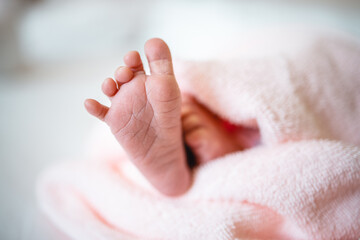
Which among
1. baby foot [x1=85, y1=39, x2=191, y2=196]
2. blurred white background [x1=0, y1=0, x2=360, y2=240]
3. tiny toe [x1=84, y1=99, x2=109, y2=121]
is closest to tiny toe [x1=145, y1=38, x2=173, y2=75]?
baby foot [x1=85, y1=39, x2=191, y2=196]

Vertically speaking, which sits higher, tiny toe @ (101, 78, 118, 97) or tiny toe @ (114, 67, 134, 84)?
tiny toe @ (114, 67, 134, 84)

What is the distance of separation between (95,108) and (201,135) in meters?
0.25

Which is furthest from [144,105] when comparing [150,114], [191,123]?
[191,123]

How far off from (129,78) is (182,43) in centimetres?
68

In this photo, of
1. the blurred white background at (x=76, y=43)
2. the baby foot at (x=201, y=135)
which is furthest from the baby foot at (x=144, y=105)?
the blurred white background at (x=76, y=43)

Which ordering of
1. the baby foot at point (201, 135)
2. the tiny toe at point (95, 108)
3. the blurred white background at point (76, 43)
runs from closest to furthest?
the tiny toe at point (95, 108) → the baby foot at point (201, 135) → the blurred white background at point (76, 43)

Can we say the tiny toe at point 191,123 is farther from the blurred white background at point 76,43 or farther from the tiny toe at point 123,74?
the blurred white background at point 76,43

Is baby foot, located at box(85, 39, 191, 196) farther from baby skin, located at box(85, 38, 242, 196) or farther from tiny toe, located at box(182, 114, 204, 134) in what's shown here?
tiny toe, located at box(182, 114, 204, 134)

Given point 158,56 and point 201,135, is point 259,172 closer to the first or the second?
point 201,135

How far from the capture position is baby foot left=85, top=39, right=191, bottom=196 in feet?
1.42

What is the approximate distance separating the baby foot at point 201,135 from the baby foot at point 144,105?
4.5 inches

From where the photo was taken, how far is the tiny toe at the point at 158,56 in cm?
43

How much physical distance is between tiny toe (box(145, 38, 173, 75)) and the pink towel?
0.14 metres

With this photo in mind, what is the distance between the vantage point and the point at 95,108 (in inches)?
16.8
